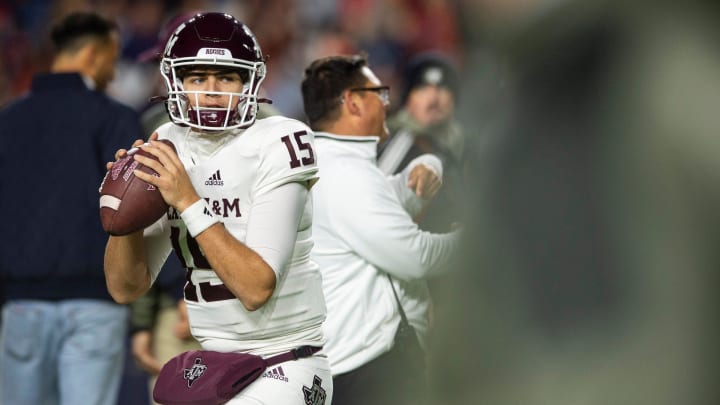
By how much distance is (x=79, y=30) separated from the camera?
16.2 ft

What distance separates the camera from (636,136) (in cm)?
106

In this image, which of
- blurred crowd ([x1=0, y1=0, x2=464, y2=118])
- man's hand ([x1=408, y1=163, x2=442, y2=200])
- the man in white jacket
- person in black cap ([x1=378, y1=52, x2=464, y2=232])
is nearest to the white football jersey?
the man in white jacket

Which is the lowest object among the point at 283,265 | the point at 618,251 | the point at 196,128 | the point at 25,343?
the point at 25,343

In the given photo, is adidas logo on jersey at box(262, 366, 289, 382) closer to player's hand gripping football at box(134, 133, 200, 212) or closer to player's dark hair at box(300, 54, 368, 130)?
player's hand gripping football at box(134, 133, 200, 212)

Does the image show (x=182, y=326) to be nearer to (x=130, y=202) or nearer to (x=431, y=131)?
(x=431, y=131)

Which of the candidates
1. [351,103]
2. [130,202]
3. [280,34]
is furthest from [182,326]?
[280,34]

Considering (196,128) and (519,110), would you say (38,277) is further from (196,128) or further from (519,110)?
(519,110)

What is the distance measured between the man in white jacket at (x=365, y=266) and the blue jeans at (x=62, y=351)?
51.0 inches

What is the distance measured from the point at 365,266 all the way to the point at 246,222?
1014mm

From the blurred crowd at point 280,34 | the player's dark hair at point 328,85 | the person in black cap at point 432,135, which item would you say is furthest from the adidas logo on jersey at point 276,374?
the blurred crowd at point 280,34

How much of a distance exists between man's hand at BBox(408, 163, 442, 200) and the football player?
1.15 metres

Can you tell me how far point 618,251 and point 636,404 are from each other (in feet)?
0.48

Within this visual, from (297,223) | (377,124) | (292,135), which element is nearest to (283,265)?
(297,223)

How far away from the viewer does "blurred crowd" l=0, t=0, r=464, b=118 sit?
946 cm
